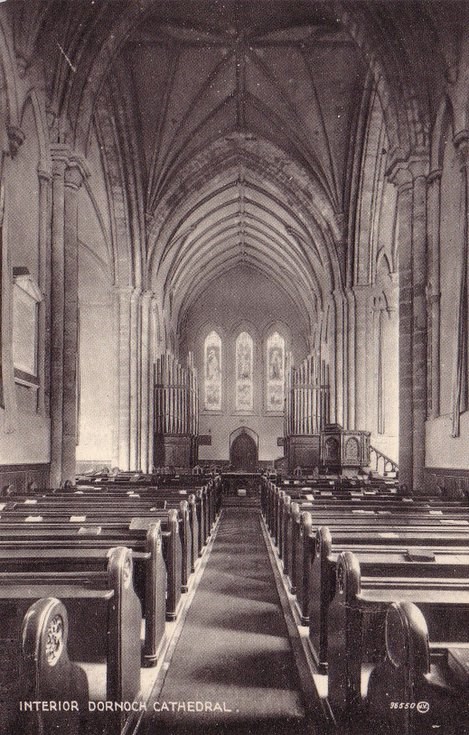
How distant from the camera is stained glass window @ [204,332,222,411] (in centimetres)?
3450

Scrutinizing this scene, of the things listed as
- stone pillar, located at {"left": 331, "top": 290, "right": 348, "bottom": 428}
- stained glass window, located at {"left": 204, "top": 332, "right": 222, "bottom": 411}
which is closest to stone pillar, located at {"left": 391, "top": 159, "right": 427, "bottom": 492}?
stone pillar, located at {"left": 331, "top": 290, "right": 348, "bottom": 428}

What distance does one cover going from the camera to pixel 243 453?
112ft

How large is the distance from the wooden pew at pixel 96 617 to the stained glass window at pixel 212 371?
30.6m

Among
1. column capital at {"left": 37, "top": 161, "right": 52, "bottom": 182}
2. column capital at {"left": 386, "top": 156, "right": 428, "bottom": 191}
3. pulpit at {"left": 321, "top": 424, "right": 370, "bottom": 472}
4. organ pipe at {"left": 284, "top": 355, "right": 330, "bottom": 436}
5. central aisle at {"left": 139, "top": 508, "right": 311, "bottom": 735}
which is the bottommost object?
central aisle at {"left": 139, "top": 508, "right": 311, "bottom": 735}

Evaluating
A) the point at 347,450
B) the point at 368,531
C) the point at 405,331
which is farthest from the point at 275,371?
the point at 368,531

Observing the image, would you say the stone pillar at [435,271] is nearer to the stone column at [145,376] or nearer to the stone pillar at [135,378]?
the stone pillar at [135,378]

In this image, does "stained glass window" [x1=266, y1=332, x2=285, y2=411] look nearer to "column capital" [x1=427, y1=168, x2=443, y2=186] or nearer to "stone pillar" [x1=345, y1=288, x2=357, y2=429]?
"stone pillar" [x1=345, y1=288, x2=357, y2=429]

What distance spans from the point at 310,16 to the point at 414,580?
16259 millimetres

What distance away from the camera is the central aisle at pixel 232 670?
12.2 ft

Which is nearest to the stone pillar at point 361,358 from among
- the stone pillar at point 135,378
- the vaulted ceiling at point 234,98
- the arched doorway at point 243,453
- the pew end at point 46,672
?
the vaulted ceiling at point 234,98

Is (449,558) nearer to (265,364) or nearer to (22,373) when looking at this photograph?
(22,373)

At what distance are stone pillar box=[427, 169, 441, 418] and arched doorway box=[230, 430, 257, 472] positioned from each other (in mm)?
23083

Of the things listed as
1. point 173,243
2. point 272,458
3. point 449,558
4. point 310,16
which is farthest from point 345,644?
point 272,458

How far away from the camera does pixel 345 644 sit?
11.1 ft
